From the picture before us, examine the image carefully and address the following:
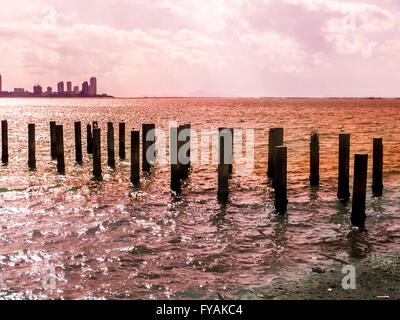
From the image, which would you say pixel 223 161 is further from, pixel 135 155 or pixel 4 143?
pixel 4 143

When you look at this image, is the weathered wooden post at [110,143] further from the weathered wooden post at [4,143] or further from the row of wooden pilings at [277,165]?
the weathered wooden post at [4,143]

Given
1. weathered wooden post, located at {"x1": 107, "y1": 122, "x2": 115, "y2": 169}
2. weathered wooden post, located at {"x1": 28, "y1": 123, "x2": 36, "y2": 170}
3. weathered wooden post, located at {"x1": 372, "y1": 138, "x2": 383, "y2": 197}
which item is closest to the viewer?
weathered wooden post, located at {"x1": 372, "y1": 138, "x2": 383, "y2": 197}

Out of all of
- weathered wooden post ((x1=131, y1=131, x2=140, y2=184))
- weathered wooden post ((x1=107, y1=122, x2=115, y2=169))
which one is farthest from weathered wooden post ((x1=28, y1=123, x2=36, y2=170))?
weathered wooden post ((x1=131, y1=131, x2=140, y2=184))

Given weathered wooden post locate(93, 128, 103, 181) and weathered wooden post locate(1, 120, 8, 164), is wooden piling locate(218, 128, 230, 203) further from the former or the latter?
weathered wooden post locate(1, 120, 8, 164)

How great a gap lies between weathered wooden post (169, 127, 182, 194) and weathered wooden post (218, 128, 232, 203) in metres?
1.73

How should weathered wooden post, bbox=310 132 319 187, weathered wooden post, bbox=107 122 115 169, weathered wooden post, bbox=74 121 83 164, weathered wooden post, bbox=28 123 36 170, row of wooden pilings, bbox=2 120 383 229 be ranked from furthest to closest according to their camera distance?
weathered wooden post, bbox=74 121 83 164, weathered wooden post, bbox=28 123 36 170, weathered wooden post, bbox=107 122 115 169, weathered wooden post, bbox=310 132 319 187, row of wooden pilings, bbox=2 120 383 229

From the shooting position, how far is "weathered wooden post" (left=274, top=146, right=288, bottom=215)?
1029cm

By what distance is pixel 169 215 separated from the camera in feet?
36.9

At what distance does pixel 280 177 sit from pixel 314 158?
10.6 feet

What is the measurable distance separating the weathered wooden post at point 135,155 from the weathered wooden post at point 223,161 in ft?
11.2

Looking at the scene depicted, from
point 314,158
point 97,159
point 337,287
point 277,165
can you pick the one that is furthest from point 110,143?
point 337,287

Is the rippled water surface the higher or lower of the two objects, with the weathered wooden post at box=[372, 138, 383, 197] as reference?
lower
